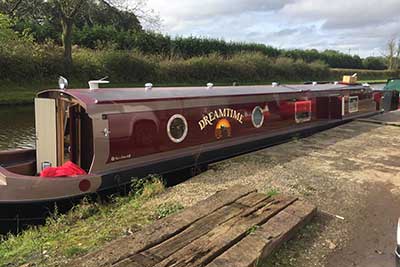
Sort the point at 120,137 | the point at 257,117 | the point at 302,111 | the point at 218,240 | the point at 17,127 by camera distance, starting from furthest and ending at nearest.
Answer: the point at 17,127 → the point at 302,111 → the point at 257,117 → the point at 120,137 → the point at 218,240

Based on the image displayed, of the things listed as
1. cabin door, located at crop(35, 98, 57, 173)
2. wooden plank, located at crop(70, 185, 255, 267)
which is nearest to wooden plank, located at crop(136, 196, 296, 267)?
wooden plank, located at crop(70, 185, 255, 267)

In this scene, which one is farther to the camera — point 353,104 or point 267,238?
point 353,104

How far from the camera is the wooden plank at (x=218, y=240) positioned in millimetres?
3266

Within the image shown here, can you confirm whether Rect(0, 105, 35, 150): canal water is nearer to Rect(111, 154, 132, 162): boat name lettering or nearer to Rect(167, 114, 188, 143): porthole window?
Rect(167, 114, 188, 143): porthole window

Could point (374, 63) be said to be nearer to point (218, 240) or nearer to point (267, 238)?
point (267, 238)

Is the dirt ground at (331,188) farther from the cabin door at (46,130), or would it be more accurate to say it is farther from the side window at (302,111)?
the cabin door at (46,130)

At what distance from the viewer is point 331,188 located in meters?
5.92

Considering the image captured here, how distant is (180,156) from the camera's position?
6891mm

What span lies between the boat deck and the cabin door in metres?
2.88

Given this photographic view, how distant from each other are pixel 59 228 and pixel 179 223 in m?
1.53

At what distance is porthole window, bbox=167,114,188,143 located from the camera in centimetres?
673

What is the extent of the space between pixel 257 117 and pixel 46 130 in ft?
14.2

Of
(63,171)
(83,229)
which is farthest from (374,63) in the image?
(83,229)

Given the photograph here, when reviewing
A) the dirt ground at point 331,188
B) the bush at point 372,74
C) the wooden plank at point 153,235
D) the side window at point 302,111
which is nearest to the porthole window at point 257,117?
the dirt ground at point 331,188
